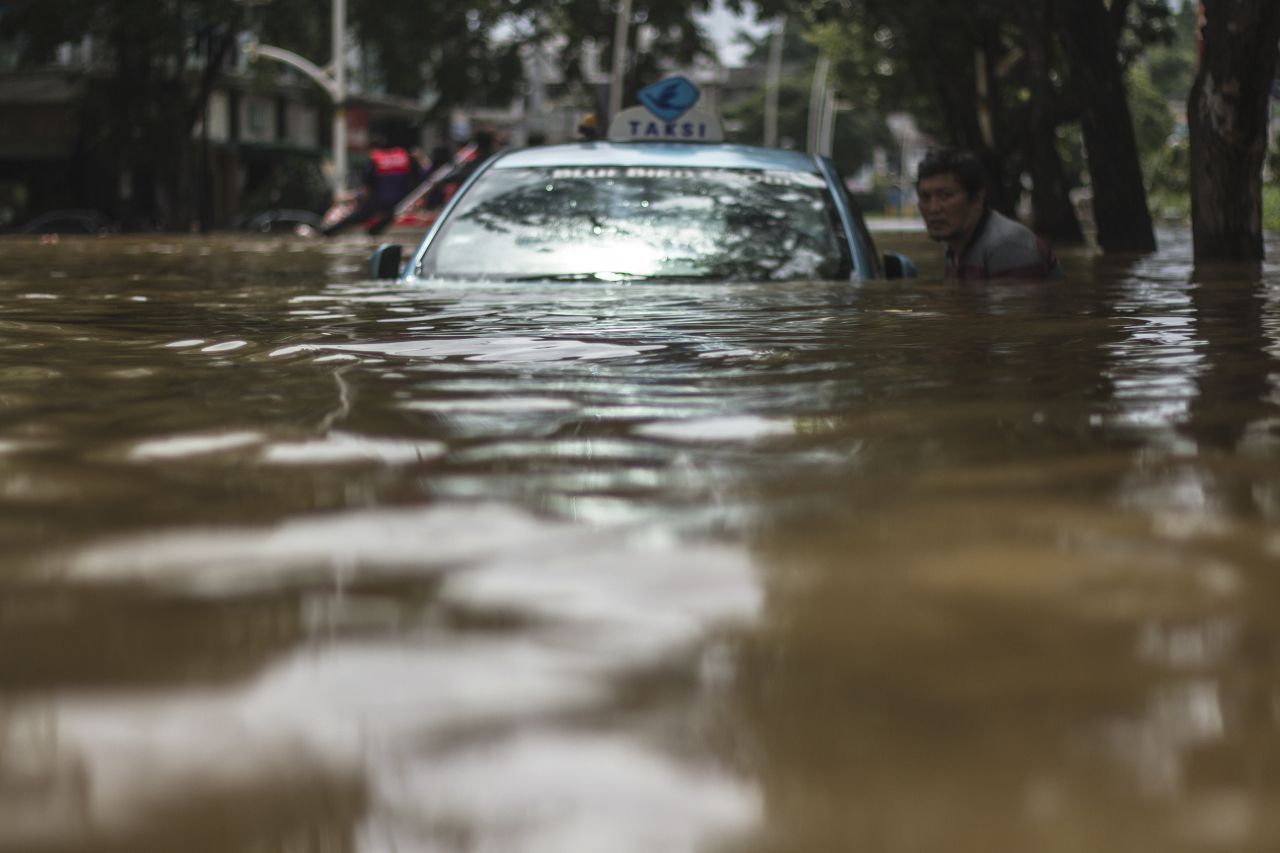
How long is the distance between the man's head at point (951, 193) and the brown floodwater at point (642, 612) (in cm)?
377

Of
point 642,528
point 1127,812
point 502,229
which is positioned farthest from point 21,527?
point 502,229

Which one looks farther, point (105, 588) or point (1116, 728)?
point (105, 588)

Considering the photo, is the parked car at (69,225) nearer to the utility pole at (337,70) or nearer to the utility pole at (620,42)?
the utility pole at (337,70)

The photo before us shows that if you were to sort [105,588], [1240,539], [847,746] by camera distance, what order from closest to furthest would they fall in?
[847,746], [105,588], [1240,539]

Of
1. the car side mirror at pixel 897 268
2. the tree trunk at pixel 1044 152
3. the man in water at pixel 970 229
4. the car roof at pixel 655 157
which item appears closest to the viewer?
the car side mirror at pixel 897 268

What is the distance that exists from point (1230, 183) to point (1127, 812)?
11045 mm

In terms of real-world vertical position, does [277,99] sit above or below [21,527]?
above

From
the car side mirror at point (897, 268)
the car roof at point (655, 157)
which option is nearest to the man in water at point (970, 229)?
the car roof at point (655, 157)

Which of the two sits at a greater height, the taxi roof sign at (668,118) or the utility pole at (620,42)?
the utility pole at (620,42)

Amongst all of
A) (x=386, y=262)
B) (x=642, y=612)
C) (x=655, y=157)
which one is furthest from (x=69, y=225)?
(x=642, y=612)

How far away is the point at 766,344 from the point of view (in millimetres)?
4594

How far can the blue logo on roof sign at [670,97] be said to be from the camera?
1304 centimetres

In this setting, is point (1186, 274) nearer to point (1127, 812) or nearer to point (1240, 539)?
→ point (1240, 539)

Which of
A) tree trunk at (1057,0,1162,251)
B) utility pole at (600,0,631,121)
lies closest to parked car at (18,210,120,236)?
utility pole at (600,0,631,121)
